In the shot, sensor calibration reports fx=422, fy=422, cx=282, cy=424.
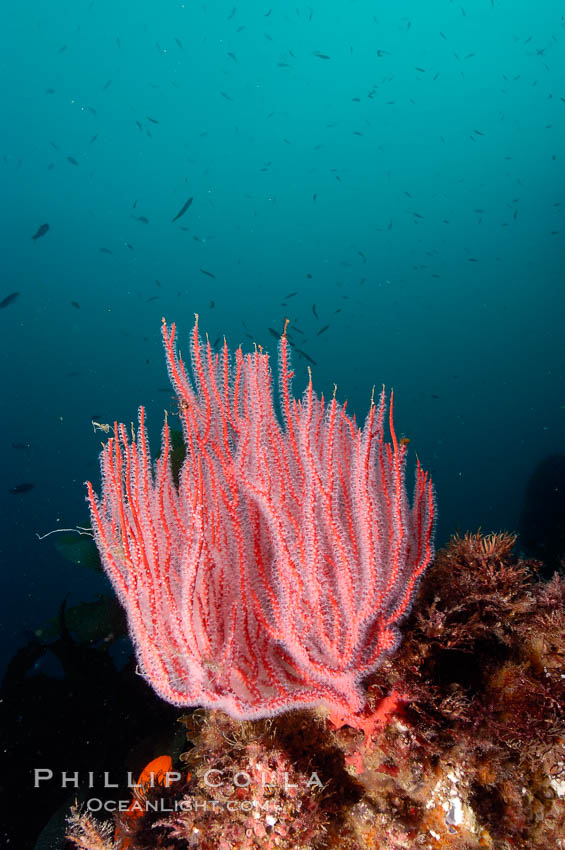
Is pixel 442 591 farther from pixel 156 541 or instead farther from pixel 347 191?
pixel 347 191

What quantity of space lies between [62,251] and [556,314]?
72649 millimetres

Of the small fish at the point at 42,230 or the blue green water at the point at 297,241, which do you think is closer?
the small fish at the point at 42,230

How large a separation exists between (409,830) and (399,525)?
1549 mm

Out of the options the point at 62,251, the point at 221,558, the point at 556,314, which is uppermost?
the point at 62,251

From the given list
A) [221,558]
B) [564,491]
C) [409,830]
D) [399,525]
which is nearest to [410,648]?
[399,525]

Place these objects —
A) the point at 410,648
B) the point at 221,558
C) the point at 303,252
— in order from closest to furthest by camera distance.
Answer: the point at 410,648
the point at 221,558
the point at 303,252

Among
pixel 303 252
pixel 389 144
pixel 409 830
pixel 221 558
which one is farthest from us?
pixel 303 252

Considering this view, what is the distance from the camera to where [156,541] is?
244 cm

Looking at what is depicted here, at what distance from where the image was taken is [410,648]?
2352 mm

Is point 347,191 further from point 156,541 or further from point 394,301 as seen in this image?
point 156,541

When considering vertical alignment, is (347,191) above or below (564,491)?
above

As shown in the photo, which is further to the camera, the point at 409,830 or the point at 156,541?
the point at 156,541

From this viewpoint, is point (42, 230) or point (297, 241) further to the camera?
point (297, 241)

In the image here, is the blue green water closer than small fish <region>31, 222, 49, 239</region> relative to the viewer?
No
